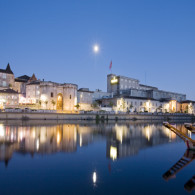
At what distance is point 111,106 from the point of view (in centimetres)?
7550

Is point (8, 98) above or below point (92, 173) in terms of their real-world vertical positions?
above

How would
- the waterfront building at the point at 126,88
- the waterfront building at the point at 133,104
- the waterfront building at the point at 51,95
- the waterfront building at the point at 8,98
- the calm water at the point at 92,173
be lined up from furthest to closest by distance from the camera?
the waterfront building at the point at 126,88 < the waterfront building at the point at 133,104 < the waterfront building at the point at 51,95 < the waterfront building at the point at 8,98 < the calm water at the point at 92,173

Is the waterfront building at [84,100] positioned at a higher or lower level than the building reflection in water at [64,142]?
higher

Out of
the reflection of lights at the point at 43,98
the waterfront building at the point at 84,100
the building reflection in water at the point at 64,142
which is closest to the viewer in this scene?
the building reflection in water at the point at 64,142

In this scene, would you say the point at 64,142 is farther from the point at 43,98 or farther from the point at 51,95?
the point at 51,95

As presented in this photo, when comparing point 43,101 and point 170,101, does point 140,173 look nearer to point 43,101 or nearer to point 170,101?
point 43,101

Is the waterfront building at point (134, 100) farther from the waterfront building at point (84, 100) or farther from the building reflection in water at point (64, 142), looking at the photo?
the building reflection in water at point (64, 142)

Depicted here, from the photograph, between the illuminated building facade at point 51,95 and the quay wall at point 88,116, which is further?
the illuminated building facade at point 51,95

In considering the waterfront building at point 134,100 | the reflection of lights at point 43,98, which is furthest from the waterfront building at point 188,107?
the reflection of lights at point 43,98

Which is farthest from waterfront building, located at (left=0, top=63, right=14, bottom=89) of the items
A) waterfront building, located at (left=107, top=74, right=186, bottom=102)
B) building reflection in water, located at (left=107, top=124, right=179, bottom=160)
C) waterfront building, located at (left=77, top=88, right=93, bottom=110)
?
building reflection in water, located at (left=107, top=124, right=179, bottom=160)

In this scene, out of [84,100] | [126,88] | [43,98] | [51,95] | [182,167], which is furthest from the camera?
[126,88]

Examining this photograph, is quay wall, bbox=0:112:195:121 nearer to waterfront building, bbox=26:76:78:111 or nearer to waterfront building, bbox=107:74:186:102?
waterfront building, bbox=26:76:78:111

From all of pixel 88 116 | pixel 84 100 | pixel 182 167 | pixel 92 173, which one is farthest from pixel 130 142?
pixel 84 100

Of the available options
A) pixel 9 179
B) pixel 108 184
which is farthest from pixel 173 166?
pixel 9 179
